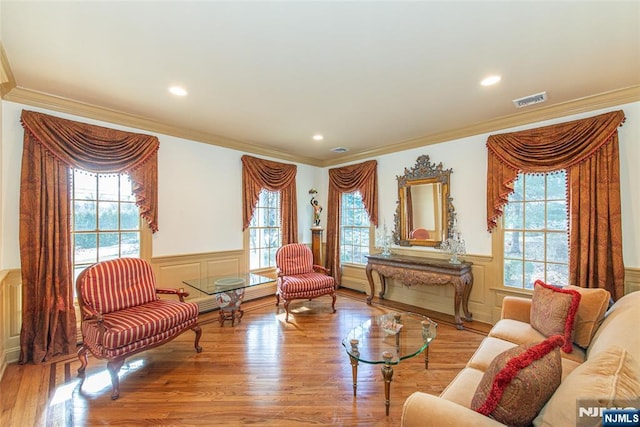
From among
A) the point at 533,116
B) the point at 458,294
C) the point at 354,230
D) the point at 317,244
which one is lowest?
the point at 458,294

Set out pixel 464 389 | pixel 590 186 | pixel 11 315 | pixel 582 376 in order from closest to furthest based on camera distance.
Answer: pixel 582 376 → pixel 464 389 → pixel 11 315 → pixel 590 186

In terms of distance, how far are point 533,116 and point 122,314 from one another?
4.72m

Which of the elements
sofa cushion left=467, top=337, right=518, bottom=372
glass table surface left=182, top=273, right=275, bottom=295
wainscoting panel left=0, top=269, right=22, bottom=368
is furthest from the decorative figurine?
wainscoting panel left=0, top=269, right=22, bottom=368

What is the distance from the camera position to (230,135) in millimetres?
3975

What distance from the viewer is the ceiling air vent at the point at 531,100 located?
8.71 feet

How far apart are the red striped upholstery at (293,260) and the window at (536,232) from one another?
270 centimetres

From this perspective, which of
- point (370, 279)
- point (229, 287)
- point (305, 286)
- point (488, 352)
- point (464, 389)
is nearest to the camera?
point (464, 389)

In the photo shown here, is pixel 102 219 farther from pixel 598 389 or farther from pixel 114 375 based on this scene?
pixel 598 389

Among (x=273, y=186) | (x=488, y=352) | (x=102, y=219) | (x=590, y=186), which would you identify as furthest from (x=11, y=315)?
(x=590, y=186)

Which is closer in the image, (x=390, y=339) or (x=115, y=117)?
(x=390, y=339)

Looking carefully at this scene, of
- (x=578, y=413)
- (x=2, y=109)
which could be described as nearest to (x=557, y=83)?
(x=578, y=413)

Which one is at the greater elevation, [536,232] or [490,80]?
[490,80]

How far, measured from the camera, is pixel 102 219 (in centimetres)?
312

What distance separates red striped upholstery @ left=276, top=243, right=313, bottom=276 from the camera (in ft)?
13.4
